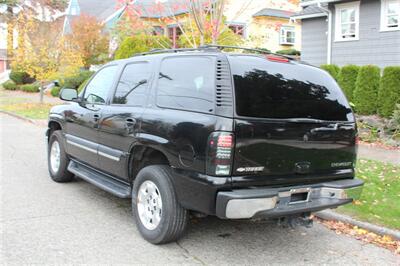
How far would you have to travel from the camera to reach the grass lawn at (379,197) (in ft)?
17.9

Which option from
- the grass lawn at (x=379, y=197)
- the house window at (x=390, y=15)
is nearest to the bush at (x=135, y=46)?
the house window at (x=390, y=15)

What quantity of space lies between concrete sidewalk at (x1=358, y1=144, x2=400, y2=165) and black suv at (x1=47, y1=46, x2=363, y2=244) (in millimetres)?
4504

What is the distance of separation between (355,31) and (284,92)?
14.8m

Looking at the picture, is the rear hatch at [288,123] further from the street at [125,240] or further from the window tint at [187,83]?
the street at [125,240]

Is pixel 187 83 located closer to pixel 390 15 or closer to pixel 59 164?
pixel 59 164

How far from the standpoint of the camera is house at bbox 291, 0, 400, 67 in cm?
1650

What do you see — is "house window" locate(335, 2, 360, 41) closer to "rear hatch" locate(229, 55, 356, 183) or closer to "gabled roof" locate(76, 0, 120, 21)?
"rear hatch" locate(229, 55, 356, 183)

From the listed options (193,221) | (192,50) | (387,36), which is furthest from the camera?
(387,36)

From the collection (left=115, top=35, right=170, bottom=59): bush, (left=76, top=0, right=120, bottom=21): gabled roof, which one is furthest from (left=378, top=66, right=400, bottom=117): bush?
(left=76, top=0, right=120, bottom=21): gabled roof

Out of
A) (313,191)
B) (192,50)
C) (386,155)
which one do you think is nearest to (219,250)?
(313,191)

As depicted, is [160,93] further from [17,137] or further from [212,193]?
[17,137]

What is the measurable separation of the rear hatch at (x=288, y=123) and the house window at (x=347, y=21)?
1411 cm

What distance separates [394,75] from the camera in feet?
37.2

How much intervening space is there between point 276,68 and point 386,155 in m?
5.85
